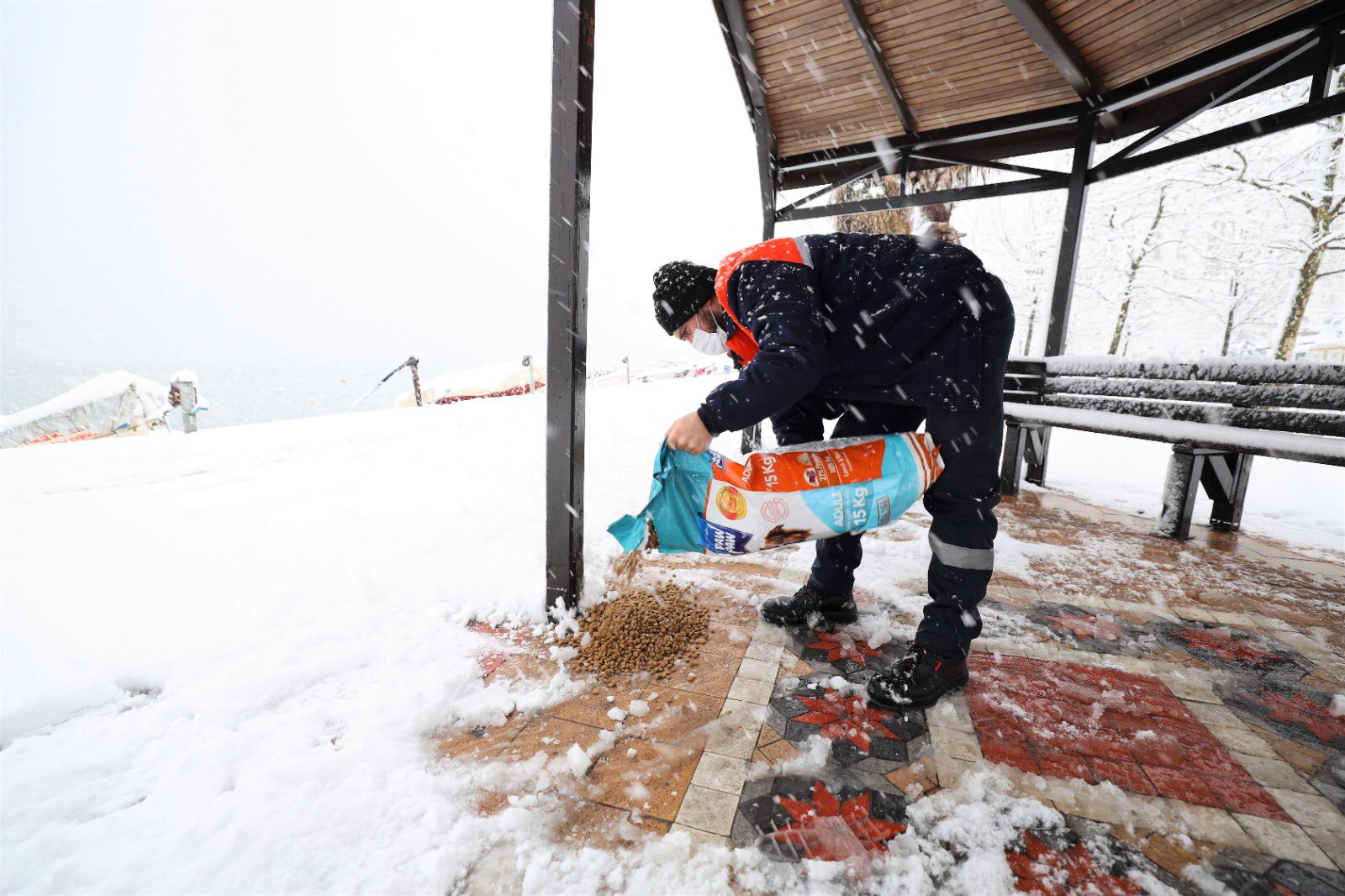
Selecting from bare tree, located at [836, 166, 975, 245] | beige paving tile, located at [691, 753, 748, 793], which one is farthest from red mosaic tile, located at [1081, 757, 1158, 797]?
bare tree, located at [836, 166, 975, 245]

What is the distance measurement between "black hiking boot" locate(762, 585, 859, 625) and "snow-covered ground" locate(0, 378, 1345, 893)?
2.51 ft

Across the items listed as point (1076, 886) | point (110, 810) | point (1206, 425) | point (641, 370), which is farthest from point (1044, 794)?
point (641, 370)

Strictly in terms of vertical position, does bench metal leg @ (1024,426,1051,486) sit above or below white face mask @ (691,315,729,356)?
below

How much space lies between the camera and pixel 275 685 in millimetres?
1776

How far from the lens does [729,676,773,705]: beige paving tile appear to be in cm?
183

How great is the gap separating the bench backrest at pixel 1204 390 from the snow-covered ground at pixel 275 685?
1046 mm

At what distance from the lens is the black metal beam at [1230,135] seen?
10.6 ft

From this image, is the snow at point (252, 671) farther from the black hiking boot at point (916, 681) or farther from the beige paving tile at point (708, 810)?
the black hiking boot at point (916, 681)

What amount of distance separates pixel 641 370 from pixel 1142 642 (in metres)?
15.2

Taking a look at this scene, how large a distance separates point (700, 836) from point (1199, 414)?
4.06 m

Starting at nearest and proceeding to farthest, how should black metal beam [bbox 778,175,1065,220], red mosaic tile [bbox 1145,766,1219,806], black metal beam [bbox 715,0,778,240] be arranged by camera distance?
red mosaic tile [bbox 1145,766,1219,806] < black metal beam [bbox 715,0,778,240] < black metal beam [bbox 778,175,1065,220]

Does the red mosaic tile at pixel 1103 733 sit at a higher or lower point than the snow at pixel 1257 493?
lower

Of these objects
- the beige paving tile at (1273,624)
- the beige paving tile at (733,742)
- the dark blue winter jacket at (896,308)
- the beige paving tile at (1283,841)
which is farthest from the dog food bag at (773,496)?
the beige paving tile at (1273,624)

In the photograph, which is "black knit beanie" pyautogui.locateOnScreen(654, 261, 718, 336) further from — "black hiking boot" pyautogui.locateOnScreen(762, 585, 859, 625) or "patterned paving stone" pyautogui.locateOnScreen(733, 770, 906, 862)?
"patterned paving stone" pyautogui.locateOnScreen(733, 770, 906, 862)
